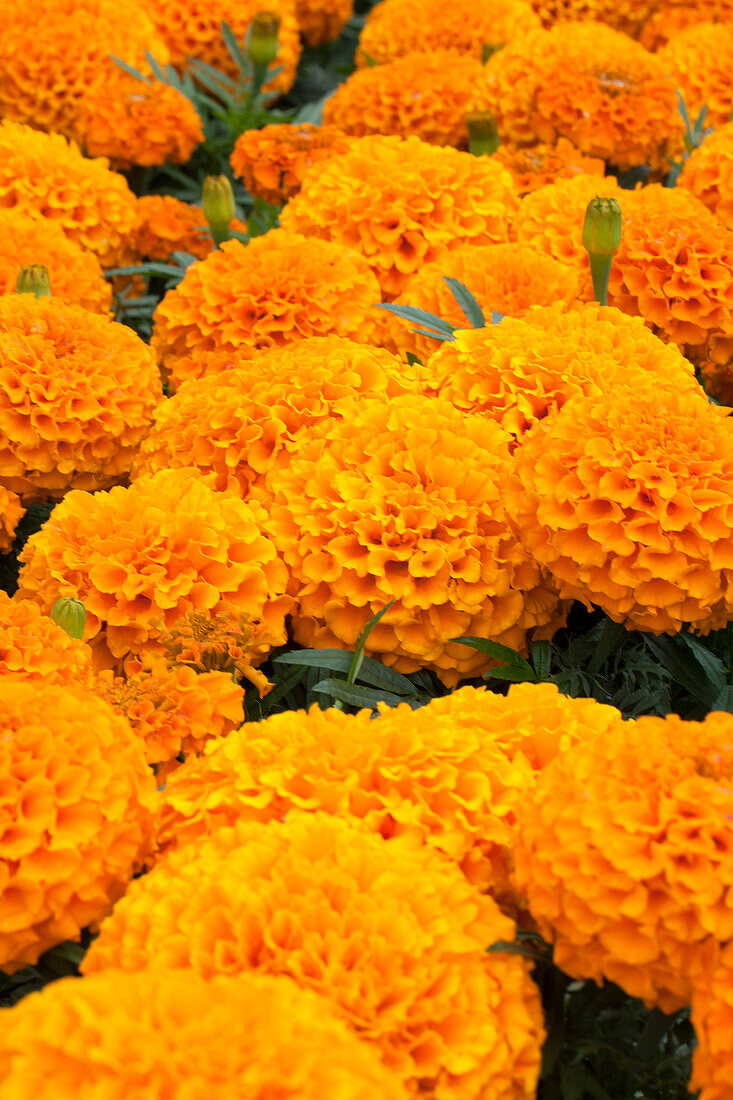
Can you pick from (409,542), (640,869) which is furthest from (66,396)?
(640,869)

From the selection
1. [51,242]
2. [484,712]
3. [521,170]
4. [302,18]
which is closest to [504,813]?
[484,712]

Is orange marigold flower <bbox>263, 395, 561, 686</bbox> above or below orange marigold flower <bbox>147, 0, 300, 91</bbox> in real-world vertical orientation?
below

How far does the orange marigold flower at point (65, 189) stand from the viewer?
2133 mm

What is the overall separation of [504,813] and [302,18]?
9.29 feet

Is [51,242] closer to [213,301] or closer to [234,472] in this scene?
[213,301]

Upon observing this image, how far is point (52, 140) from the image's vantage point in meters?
2.27

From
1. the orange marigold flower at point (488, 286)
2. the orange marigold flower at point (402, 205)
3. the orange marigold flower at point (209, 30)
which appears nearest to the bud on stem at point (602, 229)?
the orange marigold flower at point (488, 286)

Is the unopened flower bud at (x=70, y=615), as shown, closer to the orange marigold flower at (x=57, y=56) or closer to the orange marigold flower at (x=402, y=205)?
the orange marigold flower at (x=402, y=205)

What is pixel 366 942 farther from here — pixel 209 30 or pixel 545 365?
pixel 209 30

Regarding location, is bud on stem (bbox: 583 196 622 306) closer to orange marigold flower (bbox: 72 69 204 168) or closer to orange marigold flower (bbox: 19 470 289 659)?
orange marigold flower (bbox: 19 470 289 659)

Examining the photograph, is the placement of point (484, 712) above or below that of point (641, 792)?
below

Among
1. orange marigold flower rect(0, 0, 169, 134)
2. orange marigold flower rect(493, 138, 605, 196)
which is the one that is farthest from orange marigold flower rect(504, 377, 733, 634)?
orange marigold flower rect(0, 0, 169, 134)

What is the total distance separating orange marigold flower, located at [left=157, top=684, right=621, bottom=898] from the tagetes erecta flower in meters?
0.51

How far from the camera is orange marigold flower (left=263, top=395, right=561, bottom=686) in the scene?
1.39m
